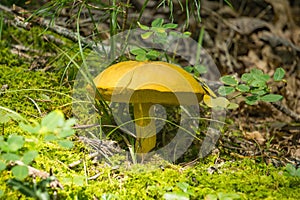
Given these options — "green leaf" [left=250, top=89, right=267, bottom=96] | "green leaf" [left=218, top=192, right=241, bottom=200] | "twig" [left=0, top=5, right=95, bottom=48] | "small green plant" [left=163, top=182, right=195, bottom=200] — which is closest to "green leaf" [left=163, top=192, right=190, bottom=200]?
"small green plant" [left=163, top=182, right=195, bottom=200]

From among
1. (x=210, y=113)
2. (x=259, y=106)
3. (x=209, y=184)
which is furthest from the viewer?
(x=259, y=106)

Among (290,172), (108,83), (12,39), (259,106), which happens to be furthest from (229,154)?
(12,39)

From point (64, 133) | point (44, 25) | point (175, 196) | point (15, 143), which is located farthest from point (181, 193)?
point (44, 25)

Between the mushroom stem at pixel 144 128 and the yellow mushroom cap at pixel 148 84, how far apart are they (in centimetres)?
17

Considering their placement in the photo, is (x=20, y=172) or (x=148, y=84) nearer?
(x=20, y=172)

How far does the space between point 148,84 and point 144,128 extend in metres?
0.35

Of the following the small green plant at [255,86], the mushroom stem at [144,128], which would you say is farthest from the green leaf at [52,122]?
the small green plant at [255,86]

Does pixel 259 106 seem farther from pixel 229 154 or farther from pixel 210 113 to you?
pixel 229 154

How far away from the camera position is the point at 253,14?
4246 mm

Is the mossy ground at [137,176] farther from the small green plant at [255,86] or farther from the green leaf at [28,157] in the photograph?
the small green plant at [255,86]

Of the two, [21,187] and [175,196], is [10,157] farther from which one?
[175,196]

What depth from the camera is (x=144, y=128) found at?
196cm

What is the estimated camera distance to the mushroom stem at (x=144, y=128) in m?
1.94

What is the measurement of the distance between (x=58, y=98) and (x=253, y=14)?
109 inches
